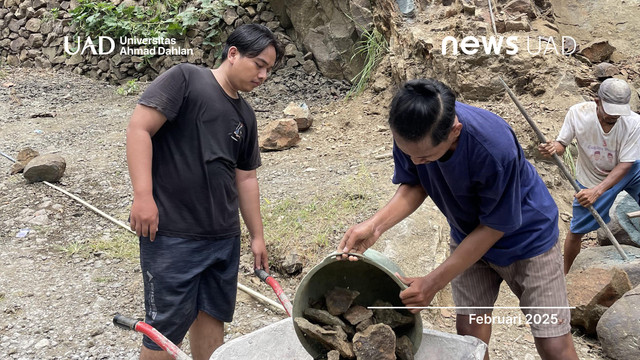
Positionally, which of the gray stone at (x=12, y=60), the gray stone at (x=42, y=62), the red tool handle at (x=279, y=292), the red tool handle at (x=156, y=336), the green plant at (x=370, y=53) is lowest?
the gray stone at (x=12, y=60)

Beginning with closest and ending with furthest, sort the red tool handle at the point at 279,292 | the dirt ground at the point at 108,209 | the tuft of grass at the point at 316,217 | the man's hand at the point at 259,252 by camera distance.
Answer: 1. the red tool handle at the point at 279,292
2. the man's hand at the point at 259,252
3. the dirt ground at the point at 108,209
4. the tuft of grass at the point at 316,217

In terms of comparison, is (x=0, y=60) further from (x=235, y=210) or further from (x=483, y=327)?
(x=483, y=327)

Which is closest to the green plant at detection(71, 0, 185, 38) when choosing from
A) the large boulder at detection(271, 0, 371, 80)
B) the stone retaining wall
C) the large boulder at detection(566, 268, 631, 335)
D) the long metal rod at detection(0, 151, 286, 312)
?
the stone retaining wall

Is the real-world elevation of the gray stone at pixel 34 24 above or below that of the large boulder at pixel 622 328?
below

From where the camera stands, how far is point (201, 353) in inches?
102

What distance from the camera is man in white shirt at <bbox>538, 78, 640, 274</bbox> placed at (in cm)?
364

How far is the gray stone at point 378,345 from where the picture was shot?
1.98 m

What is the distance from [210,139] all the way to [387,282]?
94 centimetres

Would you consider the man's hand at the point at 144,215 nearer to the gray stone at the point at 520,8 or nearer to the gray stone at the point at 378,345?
the gray stone at the point at 378,345

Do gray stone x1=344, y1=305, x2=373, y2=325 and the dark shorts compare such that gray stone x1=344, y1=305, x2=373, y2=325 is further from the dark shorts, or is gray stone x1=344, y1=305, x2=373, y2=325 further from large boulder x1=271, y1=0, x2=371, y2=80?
large boulder x1=271, y1=0, x2=371, y2=80

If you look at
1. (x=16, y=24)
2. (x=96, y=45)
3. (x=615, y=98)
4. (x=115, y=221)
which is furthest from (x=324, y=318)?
(x=16, y=24)

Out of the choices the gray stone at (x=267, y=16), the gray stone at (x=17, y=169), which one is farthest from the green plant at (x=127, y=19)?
the gray stone at (x=17, y=169)

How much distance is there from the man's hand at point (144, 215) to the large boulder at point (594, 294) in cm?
276

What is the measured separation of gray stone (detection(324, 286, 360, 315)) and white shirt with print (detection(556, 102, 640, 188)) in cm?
243
